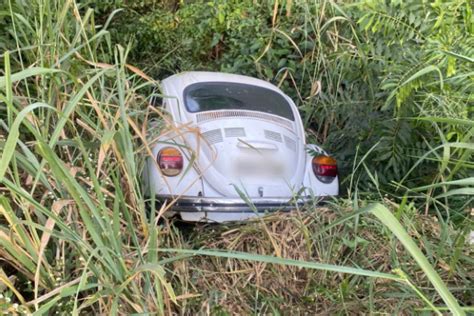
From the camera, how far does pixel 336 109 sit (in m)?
4.84

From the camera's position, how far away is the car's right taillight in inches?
150

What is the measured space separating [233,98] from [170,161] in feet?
2.77

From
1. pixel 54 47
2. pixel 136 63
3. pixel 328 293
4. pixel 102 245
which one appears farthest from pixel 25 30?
pixel 136 63

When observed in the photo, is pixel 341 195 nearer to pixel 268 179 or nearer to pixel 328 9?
pixel 268 179

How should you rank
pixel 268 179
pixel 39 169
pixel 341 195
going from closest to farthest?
pixel 39 169 < pixel 268 179 < pixel 341 195

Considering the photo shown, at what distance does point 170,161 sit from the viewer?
11.1ft

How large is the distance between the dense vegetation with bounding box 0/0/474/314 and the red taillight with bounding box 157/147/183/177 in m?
0.28

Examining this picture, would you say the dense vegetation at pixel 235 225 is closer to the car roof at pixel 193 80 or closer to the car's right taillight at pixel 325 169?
the car's right taillight at pixel 325 169

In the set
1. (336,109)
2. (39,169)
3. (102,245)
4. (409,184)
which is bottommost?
(409,184)

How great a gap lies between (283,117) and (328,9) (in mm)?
2003

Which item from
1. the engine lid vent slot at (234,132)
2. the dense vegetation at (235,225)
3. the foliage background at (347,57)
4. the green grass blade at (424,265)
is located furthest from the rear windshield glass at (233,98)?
the green grass blade at (424,265)

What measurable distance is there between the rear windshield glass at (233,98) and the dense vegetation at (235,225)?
472mm

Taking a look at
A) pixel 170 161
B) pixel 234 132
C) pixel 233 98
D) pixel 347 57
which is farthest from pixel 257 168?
pixel 347 57

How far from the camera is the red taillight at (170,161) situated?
3.35m
